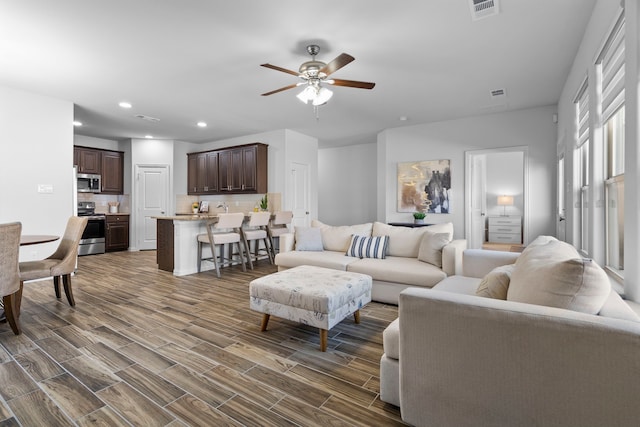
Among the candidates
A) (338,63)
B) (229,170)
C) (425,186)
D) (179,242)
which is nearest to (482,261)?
(338,63)

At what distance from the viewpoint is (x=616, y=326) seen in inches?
39.6

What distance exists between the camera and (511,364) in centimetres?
115

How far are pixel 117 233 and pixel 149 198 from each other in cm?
103

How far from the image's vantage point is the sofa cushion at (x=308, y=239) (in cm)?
418

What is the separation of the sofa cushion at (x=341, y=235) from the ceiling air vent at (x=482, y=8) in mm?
2474

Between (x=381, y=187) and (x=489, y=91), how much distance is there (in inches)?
107

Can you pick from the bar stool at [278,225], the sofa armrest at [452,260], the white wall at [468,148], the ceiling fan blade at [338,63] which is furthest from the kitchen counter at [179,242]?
the white wall at [468,148]

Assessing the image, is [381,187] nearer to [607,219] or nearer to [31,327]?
[607,219]

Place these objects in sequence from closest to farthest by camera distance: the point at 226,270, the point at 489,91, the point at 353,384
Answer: the point at 353,384 → the point at 489,91 → the point at 226,270

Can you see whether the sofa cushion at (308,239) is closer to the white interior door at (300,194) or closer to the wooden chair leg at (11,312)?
the white interior door at (300,194)

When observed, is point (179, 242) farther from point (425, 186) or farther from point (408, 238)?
point (425, 186)

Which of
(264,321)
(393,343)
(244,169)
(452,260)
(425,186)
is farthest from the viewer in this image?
(244,169)

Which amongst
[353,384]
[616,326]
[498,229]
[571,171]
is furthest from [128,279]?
[498,229]

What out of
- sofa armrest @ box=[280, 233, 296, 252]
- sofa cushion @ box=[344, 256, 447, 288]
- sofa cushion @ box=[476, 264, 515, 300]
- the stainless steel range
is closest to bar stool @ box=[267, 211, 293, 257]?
sofa armrest @ box=[280, 233, 296, 252]
